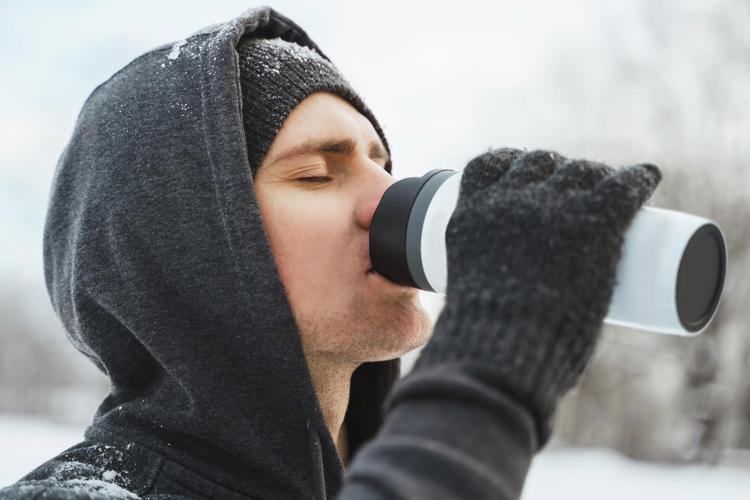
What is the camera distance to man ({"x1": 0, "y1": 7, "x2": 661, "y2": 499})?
86cm

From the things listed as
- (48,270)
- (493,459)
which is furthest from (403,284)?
(48,270)

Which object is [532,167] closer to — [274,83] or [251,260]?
[251,260]

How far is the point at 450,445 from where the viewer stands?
73cm

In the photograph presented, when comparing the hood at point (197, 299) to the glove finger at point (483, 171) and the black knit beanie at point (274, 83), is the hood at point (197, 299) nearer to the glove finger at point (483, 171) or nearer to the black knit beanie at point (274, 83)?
the black knit beanie at point (274, 83)

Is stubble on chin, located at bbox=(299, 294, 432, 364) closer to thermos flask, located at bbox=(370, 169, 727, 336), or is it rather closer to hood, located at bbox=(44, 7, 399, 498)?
hood, located at bbox=(44, 7, 399, 498)

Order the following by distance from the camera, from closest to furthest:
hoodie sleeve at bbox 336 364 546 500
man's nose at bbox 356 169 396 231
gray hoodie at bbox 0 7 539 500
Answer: hoodie sleeve at bbox 336 364 546 500
gray hoodie at bbox 0 7 539 500
man's nose at bbox 356 169 396 231

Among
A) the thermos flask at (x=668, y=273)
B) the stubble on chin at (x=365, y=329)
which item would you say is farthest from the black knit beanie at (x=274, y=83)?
the thermos flask at (x=668, y=273)

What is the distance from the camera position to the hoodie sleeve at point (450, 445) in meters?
0.72

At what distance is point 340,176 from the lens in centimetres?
138

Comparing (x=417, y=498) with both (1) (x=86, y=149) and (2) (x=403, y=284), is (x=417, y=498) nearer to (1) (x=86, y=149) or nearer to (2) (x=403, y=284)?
(2) (x=403, y=284)

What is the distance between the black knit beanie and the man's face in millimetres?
25

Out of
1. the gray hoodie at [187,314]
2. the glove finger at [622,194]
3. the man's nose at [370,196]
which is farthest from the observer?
the man's nose at [370,196]

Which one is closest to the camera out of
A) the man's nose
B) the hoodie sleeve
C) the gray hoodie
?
the hoodie sleeve

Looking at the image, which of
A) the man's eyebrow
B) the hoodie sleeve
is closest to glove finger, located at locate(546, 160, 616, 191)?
the hoodie sleeve
